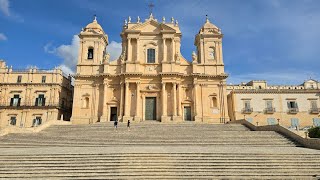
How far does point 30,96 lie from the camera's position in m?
39.2

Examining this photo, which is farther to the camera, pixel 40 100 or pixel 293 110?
pixel 293 110

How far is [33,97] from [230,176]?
35165 mm

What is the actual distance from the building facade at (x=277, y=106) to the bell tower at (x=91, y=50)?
2055cm

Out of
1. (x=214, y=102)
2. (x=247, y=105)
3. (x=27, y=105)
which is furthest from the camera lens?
(x=247, y=105)

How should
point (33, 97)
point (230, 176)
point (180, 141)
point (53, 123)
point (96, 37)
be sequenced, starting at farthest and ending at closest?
1. point (33, 97)
2. point (96, 37)
3. point (53, 123)
4. point (180, 141)
5. point (230, 176)

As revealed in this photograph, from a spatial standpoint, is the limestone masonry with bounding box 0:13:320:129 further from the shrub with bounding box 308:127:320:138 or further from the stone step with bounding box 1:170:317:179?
the stone step with bounding box 1:170:317:179

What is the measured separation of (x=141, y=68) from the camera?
1372 inches

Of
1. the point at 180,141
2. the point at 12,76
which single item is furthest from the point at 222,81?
the point at 12,76

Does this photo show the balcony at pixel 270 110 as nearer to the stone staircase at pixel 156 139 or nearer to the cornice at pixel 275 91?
the cornice at pixel 275 91

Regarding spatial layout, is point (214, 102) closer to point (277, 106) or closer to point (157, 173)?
point (277, 106)

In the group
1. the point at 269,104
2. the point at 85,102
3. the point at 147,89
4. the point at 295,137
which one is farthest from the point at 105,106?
the point at 269,104

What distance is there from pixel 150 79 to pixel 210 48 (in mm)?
9485


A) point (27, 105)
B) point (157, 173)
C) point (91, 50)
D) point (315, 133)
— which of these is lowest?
point (157, 173)

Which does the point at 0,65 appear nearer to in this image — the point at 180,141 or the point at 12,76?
the point at 12,76
